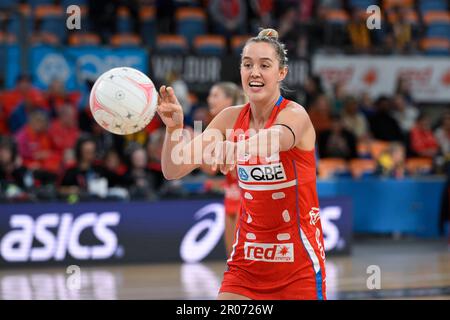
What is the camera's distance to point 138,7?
1755 cm

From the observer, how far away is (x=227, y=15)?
1761 centimetres

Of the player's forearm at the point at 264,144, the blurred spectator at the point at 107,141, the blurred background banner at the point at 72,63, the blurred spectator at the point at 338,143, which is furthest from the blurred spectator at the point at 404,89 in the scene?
the player's forearm at the point at 264,144

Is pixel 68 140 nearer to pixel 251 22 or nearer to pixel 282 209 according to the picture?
pixel 251 22

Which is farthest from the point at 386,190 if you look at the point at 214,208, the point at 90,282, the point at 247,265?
the point at 247,265

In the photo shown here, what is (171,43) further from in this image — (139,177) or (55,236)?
(55,236)

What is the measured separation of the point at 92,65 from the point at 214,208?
13.0 ft

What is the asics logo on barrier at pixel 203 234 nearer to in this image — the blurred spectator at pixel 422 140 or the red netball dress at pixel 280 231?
the blurred spectator at pixel 422 140

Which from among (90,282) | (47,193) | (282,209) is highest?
(282,209)

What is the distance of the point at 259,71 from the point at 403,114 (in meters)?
12.3

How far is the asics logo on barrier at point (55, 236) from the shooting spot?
1130cm

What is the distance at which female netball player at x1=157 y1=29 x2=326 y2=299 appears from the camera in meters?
5.15

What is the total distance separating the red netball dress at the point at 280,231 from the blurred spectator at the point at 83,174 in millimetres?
6875
